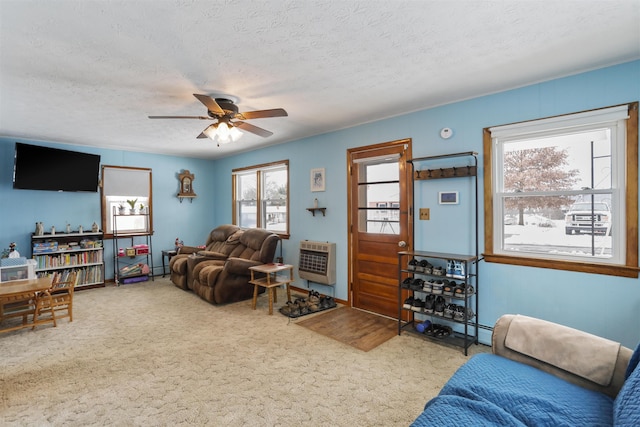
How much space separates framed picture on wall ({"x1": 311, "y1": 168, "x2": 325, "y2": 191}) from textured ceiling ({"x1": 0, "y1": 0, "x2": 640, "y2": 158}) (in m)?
1.29

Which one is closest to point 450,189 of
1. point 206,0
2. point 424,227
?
point 424,227

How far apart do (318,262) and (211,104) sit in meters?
2.69

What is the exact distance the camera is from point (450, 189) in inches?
135

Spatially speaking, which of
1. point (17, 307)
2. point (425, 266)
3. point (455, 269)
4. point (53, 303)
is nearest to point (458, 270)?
point (455, 269)

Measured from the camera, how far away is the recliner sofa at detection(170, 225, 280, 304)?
4.41 metres

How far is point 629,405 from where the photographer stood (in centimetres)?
114

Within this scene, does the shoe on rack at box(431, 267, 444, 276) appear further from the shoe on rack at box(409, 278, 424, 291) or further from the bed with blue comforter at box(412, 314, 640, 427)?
the bed with blue comforter at box(412, 314, 640, 427)

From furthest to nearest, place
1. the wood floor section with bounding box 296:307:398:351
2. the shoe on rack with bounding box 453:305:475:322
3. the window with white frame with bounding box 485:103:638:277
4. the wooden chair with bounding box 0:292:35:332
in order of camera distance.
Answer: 1. the wooden chair with bounding box 0:292:35:332
2. the wood floor section with bounding box 296:307:398:351
3. the shoe on rack with bounding box 453:305:475:322
4. the window with white frame with bounding box 485:103:638:277

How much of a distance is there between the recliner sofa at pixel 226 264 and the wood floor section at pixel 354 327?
49.6 inches

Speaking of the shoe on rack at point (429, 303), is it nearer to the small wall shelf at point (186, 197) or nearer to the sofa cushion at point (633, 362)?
the sofa cushion at point (633, 362)

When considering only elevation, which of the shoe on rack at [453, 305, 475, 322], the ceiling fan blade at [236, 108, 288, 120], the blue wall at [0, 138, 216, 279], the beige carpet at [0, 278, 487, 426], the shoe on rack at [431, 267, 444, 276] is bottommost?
the beige carpet at [0, 278, 487, 426]

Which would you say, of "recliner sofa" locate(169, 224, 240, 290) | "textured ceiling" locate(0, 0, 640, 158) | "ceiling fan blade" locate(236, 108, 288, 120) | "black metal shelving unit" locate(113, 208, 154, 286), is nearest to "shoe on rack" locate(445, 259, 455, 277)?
"textured ceiling" locate(0, 0, 640, 158)

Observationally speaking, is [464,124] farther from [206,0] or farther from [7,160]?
[7,160]

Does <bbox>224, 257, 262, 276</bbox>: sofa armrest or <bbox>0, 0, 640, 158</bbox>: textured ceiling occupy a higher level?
<bbox>0, 0, 640, 158</bbox>: textured ceiling
